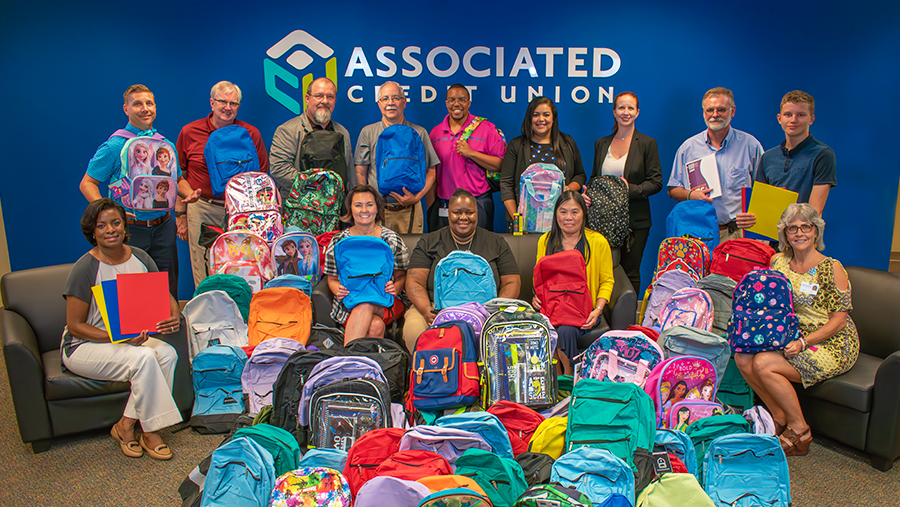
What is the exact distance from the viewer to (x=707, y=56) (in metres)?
6.42

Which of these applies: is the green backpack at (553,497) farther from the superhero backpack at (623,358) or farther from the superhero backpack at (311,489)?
the superhero backpack at (623,358)

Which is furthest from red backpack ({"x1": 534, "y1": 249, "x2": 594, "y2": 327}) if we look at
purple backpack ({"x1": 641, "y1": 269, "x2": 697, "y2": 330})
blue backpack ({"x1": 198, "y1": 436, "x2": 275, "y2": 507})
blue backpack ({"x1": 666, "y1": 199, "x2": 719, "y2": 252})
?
blue backpack ({"x1": 198, "y1": 436, "x2": 275, "y2": 507})

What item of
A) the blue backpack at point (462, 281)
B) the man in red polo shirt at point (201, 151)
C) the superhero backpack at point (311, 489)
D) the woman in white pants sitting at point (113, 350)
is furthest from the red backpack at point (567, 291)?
the man in red polo shirt at point (201, 151)

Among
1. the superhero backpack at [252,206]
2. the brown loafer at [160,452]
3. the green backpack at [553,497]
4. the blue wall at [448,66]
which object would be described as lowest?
the brown loafer at [160,452]

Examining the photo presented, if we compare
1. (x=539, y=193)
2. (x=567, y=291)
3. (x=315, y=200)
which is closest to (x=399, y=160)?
(x=315, y=200)

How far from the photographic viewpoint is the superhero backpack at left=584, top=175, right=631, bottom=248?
4977 mm

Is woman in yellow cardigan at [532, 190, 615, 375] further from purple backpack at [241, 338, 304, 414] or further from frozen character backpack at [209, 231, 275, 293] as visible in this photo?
frozen character backpack at [209, 231, 275, 293]

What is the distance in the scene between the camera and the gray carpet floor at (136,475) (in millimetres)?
3391

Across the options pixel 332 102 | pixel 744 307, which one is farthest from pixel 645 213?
pixel 332 102

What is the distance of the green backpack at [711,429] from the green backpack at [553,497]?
978 mm

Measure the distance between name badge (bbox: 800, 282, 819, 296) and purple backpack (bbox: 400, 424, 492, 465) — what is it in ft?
7.96

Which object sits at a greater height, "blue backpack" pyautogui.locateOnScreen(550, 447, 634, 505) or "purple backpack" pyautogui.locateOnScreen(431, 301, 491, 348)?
"purple backpack" pyautogui.locateOnScreen(431, 301, 491, 348)

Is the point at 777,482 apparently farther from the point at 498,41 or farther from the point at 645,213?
the point at 498,41

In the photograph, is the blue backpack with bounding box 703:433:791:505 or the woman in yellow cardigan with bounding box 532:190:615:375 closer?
the blue backpack with bounding box 703:433:791:505
